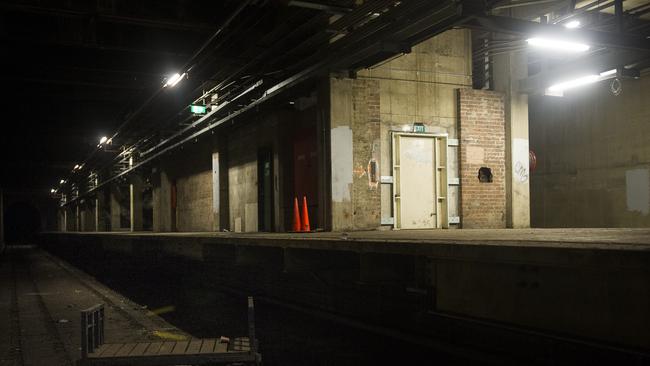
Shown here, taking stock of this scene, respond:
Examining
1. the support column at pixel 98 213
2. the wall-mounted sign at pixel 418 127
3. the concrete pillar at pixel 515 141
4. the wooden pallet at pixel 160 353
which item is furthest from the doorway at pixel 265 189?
the support column at pixel 98 213

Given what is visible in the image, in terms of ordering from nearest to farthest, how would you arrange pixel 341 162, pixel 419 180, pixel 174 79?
pixel 341 162, pixel 419 180, pixel 174 79

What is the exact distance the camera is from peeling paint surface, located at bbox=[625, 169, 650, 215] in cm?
1414

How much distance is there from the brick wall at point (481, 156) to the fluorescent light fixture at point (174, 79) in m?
6.89

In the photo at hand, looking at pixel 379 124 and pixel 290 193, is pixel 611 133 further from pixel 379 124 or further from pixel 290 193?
pixel 290 193

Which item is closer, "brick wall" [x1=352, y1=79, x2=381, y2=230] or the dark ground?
the dark ground

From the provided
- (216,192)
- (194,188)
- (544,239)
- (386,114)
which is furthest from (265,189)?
(544,239)

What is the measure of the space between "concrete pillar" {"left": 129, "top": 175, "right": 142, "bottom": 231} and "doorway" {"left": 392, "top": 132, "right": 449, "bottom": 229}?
861 inches

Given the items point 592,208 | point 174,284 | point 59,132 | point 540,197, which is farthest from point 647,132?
point 59,132

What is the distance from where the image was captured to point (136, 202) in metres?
32.7

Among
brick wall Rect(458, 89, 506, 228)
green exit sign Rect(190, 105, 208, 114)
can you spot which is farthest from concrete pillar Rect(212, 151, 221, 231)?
brick wall Rect(458, 89, 506, 228)

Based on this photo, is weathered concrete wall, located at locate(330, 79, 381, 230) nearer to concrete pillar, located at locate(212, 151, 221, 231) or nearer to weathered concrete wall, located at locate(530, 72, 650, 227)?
weathered concrete wall, located at locate(530, 72, 650, 227)

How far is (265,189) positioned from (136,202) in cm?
1726

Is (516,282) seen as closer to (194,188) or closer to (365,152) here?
(365,152)

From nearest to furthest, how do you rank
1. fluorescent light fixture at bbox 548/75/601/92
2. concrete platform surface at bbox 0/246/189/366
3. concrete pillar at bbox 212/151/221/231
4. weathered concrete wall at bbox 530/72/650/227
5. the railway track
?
1. the railway track
2. concrete platform surface at bbox 0/246/189/366
3. fluorescent light fixture at bbox 548/75/601/92
4. weathered concrete wall at bbox 530/72/650/227
5. concrete pillar at bbox 212/151/221/231
